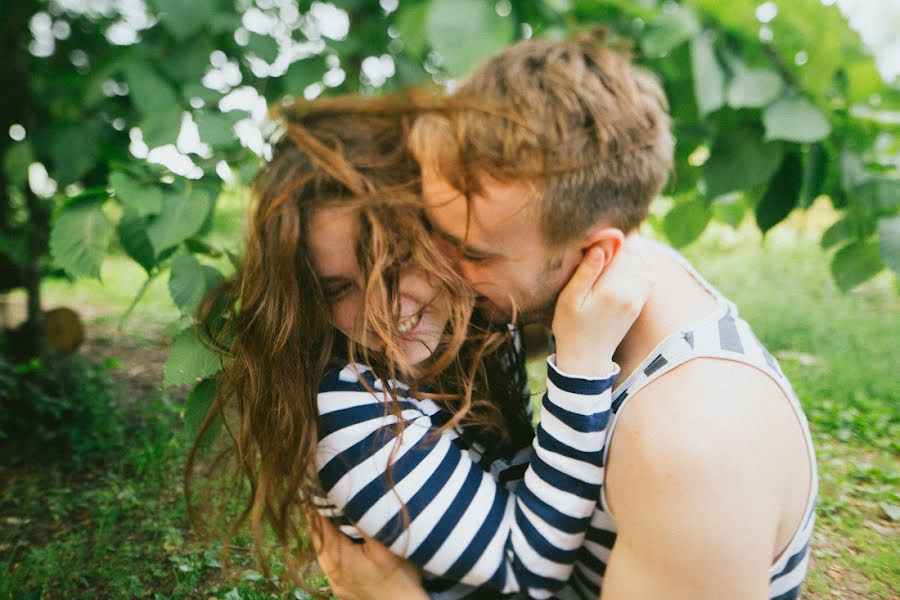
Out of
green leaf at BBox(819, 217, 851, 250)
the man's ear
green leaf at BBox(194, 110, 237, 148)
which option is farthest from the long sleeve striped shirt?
green leaf at BBox(819, 217, 851, 250)

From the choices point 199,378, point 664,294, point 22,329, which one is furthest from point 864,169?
point 22,329

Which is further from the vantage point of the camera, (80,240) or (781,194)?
(781,194)

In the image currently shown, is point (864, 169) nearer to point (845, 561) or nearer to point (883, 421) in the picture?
point (845, 561)

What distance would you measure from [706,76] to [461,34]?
30.4 inches

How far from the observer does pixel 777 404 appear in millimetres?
1362

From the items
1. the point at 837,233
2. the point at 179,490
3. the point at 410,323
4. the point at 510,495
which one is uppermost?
the point at 410,323

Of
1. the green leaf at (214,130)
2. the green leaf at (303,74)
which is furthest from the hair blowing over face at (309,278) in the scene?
the green leaf at (303,74)

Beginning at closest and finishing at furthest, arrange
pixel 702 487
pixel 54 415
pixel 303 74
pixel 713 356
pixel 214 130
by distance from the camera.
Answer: pixel 702 487 < pixel 713 356 < pixel 214 130 < pixel 303 74 < pixel 54 415

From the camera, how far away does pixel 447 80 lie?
175cm

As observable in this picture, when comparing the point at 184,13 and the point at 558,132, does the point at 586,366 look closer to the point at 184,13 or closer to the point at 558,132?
the point at 558,132

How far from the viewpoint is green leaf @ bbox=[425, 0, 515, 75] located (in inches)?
70.3

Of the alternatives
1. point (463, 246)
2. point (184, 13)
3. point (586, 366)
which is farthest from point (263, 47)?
point (586, 366)

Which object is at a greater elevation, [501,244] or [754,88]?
[754,88]

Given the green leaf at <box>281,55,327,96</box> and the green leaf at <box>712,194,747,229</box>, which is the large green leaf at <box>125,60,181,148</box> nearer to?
the green leaf at <box>281,55,327,96</box>
